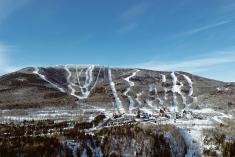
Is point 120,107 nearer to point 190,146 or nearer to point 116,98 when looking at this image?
point 116,98

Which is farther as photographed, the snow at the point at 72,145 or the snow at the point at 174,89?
the snow at the point at 174,89

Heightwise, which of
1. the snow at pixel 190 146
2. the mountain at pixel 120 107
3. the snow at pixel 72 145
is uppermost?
the mountain at pixel 120 107

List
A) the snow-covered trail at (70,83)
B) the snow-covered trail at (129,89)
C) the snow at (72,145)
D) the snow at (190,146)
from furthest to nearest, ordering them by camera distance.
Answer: the snow-covered trail at (70,83) → the snow-covered trail at (129,89) → the snow at (190,146) → the snow at (72,145)

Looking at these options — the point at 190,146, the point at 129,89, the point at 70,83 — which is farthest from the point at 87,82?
the point at 190,146

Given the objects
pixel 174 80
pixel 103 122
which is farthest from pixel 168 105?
pixel 174 80

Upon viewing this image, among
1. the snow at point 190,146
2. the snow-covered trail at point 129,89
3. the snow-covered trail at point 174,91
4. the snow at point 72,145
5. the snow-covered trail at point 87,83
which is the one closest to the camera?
the snow at point 72,145

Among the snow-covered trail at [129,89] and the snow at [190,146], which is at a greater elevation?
the snow-covered trail at [129,89]

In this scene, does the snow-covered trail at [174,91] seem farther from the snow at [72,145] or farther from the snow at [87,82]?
the snow at [72,145]

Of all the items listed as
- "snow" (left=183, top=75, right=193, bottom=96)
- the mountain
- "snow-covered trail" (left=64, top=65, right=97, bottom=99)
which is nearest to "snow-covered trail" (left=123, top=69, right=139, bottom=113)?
the mountain

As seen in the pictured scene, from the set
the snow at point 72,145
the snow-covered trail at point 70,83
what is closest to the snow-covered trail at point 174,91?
the snow-covered trail at point 70,83

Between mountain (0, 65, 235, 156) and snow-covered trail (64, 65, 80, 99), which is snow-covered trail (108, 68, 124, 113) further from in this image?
snow-covered trail (64, 65, 80, 99)
